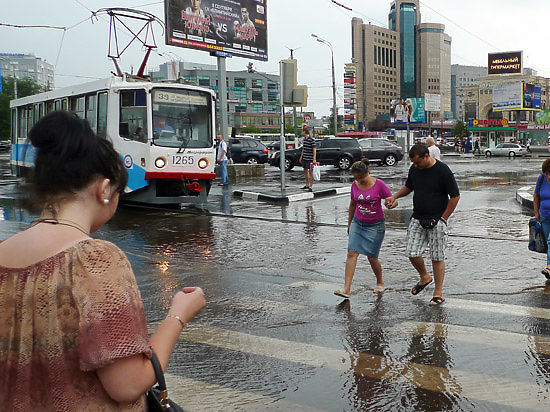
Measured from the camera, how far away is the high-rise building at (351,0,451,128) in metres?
138

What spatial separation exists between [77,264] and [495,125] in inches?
2969

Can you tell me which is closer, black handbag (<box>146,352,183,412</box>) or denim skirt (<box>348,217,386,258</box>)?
black handbag (<box>146,352,183,412</box>)

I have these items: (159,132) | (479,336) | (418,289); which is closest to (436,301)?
(418,289)

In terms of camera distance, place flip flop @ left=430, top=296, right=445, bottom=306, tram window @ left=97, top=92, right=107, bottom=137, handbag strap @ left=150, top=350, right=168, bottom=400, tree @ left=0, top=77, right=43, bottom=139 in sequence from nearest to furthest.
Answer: handbag strap @ left=150, top=350, right=168, bottom=400
flip flop @ left=430, top=296, right=445, bottom=306
tram window @ left=97, top=92, right=107, bottom=137
tree @ left=0, top=77, right=43, bottom=139

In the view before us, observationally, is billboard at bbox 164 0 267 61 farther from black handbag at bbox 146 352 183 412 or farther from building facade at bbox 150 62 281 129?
building facade at bbox 150 62 281 129

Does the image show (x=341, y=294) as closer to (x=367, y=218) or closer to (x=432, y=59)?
(x=367, y=218)

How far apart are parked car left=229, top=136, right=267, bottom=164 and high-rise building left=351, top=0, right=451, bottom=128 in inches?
4091

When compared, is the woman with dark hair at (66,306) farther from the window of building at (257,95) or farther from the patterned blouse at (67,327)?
the window of building at (257,95)

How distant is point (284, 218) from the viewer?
504 inches

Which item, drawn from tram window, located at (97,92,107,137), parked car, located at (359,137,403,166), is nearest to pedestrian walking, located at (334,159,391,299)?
tram window, located at (97,92,107,137)

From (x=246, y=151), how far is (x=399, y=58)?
430 feet

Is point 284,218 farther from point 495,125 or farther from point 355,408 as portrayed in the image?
point 495,125

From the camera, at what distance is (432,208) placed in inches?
243

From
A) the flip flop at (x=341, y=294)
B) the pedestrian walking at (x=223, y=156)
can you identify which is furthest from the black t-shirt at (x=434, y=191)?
the pedestrian walking at (x=223, y=156)
